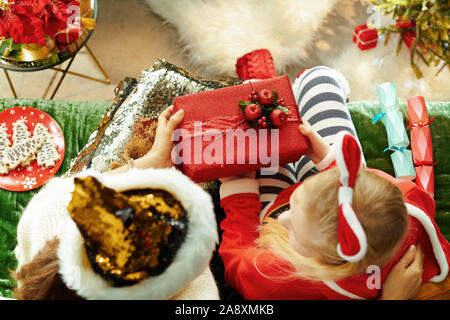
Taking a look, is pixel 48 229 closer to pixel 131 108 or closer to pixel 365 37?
pixel 131 108

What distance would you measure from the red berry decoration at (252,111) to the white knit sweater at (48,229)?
427 mm

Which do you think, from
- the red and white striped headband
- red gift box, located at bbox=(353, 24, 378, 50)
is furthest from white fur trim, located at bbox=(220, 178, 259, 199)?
red gift box, located at bbox=(353, 24, 378, 50)

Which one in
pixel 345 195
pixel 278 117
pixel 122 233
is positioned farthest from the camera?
pixel 278 117

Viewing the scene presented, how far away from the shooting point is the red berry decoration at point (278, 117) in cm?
96

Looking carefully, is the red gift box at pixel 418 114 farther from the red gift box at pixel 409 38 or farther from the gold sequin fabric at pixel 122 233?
the gold sequin fabric at pixel 122 233

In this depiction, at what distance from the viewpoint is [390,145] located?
1245mm

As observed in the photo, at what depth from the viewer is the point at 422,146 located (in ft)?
4.02

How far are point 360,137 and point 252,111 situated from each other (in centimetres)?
55

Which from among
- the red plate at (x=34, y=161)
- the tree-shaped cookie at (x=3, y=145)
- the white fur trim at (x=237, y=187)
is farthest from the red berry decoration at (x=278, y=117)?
the tree-shaped cookie at (x=3, y=145)

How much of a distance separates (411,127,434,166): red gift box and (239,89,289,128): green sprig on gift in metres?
0.55

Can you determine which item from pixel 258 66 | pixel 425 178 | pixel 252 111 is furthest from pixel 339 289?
pixel 258 66
